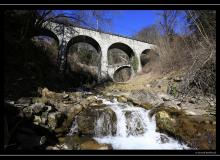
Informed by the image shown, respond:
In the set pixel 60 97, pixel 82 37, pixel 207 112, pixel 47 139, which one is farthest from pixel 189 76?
pixel 82 37

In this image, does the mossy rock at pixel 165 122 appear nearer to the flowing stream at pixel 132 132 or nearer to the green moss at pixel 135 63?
the flowing stream at pixel 132 132

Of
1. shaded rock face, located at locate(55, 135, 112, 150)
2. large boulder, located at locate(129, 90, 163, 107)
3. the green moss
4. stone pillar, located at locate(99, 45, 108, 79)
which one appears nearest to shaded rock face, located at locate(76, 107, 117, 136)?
shaded rock face, located at locate(55, 135, 112, 150)

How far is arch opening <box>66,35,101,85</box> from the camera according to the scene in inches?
680

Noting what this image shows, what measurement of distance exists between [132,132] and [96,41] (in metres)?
12.6

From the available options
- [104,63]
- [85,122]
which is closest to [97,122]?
[85,122]

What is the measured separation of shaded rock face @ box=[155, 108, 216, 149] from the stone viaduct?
9.15 metres

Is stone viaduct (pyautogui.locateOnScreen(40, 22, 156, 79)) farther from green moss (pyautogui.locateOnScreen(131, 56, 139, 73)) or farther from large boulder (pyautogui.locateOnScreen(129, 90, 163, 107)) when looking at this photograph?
large boulder (pyautogui.locateOnScreen(129, 90, 163, 107))

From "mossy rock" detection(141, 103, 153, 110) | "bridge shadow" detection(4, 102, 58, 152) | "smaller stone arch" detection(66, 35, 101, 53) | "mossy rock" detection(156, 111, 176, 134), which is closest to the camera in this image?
"bridge shadow" detection(4, 102, 58, 152)

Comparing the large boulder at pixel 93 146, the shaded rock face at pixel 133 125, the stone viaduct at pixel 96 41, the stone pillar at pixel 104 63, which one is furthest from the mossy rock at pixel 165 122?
the stone pillar at pixel 104 63

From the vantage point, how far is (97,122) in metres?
6.94

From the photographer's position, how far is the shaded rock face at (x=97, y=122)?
668 cm

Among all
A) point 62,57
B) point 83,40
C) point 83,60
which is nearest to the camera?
point 62,57

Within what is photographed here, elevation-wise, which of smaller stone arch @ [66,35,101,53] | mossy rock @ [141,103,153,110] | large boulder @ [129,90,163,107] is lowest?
mossy rock @ [141,103,153,110]

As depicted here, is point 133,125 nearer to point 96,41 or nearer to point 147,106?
point 147,106
